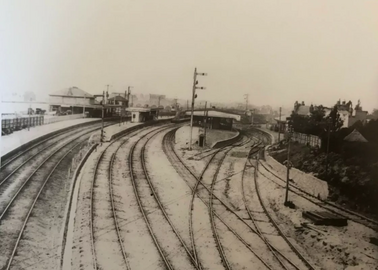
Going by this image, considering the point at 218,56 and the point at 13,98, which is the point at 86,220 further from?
the point at 218,56

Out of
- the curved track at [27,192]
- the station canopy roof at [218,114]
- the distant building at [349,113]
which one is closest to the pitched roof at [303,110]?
the distant building at [349,113]

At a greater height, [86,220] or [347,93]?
[347,93]

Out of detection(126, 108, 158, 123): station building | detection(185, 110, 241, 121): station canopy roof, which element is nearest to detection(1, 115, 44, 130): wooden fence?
detection(126, 108, 158, 123): station building

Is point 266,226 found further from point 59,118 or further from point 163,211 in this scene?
point 59,118

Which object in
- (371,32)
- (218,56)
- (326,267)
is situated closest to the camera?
(326,267)

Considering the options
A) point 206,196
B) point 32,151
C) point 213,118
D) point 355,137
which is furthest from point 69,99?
point 355,137

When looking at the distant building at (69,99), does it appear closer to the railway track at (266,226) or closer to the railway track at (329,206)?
the railway track at (266,226)

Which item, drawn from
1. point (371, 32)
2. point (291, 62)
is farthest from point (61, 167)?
point (371, 32)
